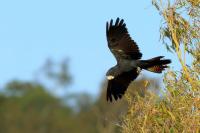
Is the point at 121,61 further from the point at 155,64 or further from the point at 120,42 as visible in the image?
the point at 155,64

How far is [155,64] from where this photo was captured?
1212 centimetres

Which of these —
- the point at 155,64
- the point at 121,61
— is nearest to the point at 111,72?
the point at 121,61

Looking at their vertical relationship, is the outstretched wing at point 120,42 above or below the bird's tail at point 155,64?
above

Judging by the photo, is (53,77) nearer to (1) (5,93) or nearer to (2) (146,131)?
(1) (5,93)

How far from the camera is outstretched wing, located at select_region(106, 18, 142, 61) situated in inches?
501

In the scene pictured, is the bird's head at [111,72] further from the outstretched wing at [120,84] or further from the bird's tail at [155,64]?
the bird's tail at [155,64]

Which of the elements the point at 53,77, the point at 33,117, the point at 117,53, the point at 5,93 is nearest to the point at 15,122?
the point at 33,117

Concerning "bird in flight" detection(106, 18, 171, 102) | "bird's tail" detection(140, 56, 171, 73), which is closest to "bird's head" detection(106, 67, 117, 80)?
"bird in flight" detection(106, 18, 171, 102)

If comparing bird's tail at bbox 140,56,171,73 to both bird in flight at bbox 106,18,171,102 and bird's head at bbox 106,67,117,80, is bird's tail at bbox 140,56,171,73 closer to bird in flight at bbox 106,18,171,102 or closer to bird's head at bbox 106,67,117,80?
bird in flight at bbox 106,18,171,102

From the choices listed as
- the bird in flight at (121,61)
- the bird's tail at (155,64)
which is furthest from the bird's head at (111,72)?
the bird's tail at (155,64)

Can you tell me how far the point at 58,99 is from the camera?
73.1 m

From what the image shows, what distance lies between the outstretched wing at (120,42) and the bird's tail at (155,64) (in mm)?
324

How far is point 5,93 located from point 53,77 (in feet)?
49.8

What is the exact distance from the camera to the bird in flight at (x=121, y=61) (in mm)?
12609
